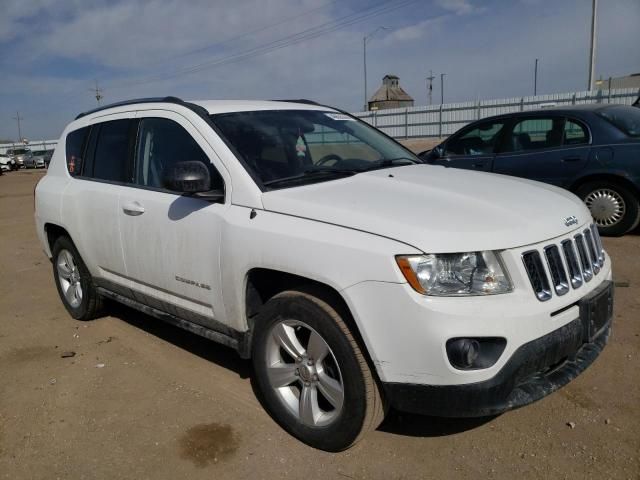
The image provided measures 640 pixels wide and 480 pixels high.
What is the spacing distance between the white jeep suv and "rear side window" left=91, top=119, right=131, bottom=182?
0.02 m

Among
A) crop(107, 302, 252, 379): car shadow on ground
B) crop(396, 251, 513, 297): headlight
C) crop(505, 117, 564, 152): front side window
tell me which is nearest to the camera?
crop(396, 251, 513, 297): headlight

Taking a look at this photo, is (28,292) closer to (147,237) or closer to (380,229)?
(147,237)

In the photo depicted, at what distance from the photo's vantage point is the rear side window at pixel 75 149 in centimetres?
468

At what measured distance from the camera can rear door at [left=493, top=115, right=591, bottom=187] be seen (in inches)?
266

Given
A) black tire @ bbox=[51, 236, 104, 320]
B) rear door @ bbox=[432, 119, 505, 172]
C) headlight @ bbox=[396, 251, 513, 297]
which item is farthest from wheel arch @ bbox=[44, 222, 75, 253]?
rear door @ bbox=[432, 119, 505, 172]

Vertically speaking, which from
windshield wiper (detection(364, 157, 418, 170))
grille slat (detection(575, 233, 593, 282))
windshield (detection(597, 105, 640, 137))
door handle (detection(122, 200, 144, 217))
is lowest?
grille slat (detection(575, 233, 593, 282))

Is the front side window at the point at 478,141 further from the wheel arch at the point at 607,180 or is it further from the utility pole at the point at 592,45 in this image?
the utility pole at the point at 592,45

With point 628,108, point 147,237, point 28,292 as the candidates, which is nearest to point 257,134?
point 147,237

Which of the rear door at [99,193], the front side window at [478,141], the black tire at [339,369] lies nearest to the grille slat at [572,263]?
the black tire at [339,369]

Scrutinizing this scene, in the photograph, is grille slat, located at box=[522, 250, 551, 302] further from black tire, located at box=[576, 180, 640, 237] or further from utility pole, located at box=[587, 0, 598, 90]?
utility pole, located at box=[587, 0, 598, 90]

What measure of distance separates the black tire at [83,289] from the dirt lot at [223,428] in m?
0.47

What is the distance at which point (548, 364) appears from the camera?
2.49 meters

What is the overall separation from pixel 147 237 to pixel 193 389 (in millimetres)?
1039

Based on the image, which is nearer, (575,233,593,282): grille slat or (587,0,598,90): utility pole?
(575,233,593,282): grille slat
